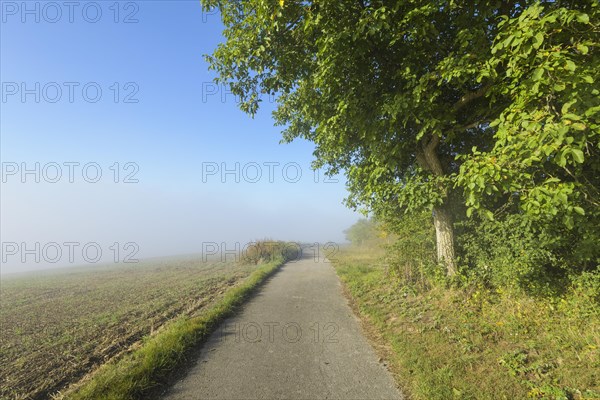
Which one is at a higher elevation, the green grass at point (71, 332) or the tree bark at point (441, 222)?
the tree bark at point (441, 222)

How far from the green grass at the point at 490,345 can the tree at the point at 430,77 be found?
1.54 m


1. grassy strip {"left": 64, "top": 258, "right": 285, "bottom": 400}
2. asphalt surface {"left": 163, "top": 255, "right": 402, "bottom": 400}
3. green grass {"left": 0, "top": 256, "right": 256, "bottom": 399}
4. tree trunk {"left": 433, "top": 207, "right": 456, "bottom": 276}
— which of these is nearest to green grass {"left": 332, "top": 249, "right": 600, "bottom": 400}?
asphalt surface {"left": 163, "top": 255, "right": 402, "bottom": 400}

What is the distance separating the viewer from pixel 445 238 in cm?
783

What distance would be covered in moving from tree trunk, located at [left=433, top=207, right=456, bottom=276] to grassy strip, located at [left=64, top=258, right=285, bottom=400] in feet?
21.9

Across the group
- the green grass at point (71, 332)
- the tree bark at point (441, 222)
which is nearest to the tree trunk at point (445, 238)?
the tree bark at point (441, 222)

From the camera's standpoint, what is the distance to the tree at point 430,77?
13.8 feet

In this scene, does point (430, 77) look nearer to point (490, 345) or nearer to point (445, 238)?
point (445, 238)

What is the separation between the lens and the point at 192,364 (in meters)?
4.98

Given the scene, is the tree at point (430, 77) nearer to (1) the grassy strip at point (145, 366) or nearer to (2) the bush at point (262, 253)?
(1) the grassy strip at point (145, 366)

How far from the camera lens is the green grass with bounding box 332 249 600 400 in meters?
3.79

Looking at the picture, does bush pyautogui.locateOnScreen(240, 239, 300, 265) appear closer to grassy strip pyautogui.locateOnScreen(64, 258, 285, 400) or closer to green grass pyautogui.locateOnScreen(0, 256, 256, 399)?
green grass pyautogui.locateOnScreen(0, 256, 256, 399)

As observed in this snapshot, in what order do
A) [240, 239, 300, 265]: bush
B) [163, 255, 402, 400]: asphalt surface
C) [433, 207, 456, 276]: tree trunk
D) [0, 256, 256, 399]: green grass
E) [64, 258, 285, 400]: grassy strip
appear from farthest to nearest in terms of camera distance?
[240, 239, 300, 265]: bush, [433, 207, 456, 276]: tree trunk, [0, 256, 256, 399]: green grass, [163, 255, 402, 400]: asphalt surface, [64, 258, 285, 400]: grassy strip

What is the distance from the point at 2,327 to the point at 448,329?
13.9 metres

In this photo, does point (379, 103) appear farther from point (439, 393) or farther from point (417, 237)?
point (439, 393)
